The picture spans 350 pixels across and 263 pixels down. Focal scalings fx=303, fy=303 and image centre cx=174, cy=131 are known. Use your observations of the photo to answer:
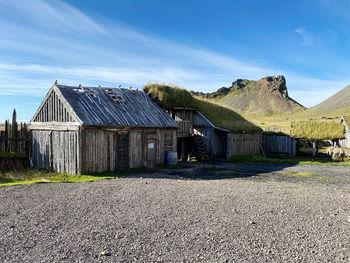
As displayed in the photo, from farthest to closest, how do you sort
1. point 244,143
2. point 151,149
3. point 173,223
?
point 244,143
point 151,149
point 173,223

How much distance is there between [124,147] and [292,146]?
721 inches

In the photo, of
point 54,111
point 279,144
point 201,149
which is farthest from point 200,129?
point 54,111

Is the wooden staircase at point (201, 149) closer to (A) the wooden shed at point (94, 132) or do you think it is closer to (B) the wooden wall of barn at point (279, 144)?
(A) the wooden shed at point (94, 132)

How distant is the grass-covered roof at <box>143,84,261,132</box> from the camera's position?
81.9ft

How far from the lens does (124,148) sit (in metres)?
19.3

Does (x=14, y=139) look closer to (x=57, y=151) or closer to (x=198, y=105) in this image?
(x=57, y=151)

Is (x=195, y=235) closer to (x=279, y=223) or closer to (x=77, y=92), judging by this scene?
(x=279, y=223)

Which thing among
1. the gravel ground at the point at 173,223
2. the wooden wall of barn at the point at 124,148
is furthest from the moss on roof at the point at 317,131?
the gravel ground at the point at 173,223

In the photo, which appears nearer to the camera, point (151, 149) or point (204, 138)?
point (151, 149)

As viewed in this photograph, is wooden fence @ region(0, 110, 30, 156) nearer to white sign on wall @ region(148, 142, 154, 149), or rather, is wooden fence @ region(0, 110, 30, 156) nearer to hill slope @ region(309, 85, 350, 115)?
white sign on wall @ region(148, 142, 154, 149)

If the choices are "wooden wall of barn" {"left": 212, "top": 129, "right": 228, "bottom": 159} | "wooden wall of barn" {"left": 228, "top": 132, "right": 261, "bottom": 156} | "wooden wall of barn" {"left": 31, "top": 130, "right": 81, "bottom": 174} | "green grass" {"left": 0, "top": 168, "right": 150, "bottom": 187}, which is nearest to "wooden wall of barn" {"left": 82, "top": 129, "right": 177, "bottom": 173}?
"wooden wall of barn" {"left": 31, "top": 130, "right": 81, "bottom": 174}

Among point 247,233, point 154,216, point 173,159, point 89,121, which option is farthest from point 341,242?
point 173,159

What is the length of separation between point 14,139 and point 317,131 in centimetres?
2607

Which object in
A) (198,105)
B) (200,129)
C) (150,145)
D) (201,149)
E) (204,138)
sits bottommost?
(201,149)
